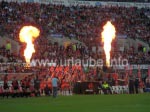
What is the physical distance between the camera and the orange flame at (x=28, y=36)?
5281 cm

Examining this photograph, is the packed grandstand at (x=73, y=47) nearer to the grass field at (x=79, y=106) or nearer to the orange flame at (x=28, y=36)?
the orange flame at (x=28, y=36)

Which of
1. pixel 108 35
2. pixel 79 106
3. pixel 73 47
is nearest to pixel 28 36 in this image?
pixel 73 47

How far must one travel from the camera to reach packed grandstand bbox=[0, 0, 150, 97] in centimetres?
4472

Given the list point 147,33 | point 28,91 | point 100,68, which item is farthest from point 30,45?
point 147,33

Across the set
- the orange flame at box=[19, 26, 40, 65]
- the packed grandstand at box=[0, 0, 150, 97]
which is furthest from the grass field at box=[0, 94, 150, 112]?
the orange flame at box=[19, 26, 40, 65]

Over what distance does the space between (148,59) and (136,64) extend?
3.59 metres

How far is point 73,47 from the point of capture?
Answer: 2244 inches

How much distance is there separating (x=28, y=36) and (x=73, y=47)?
4.60 metres

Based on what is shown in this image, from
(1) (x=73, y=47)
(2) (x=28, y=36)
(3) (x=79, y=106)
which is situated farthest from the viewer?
(1) (x=73, y=47)

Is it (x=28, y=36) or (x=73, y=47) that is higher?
(x=28, y=36)

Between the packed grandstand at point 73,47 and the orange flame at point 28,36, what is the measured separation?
1.46 feet

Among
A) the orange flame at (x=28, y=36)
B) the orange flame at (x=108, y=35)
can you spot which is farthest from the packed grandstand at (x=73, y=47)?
the orange flame at (x=108, y=35)

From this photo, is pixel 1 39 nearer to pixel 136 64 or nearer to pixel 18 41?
pixel 18 41

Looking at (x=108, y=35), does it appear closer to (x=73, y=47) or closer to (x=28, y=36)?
(x=73, y=47)
